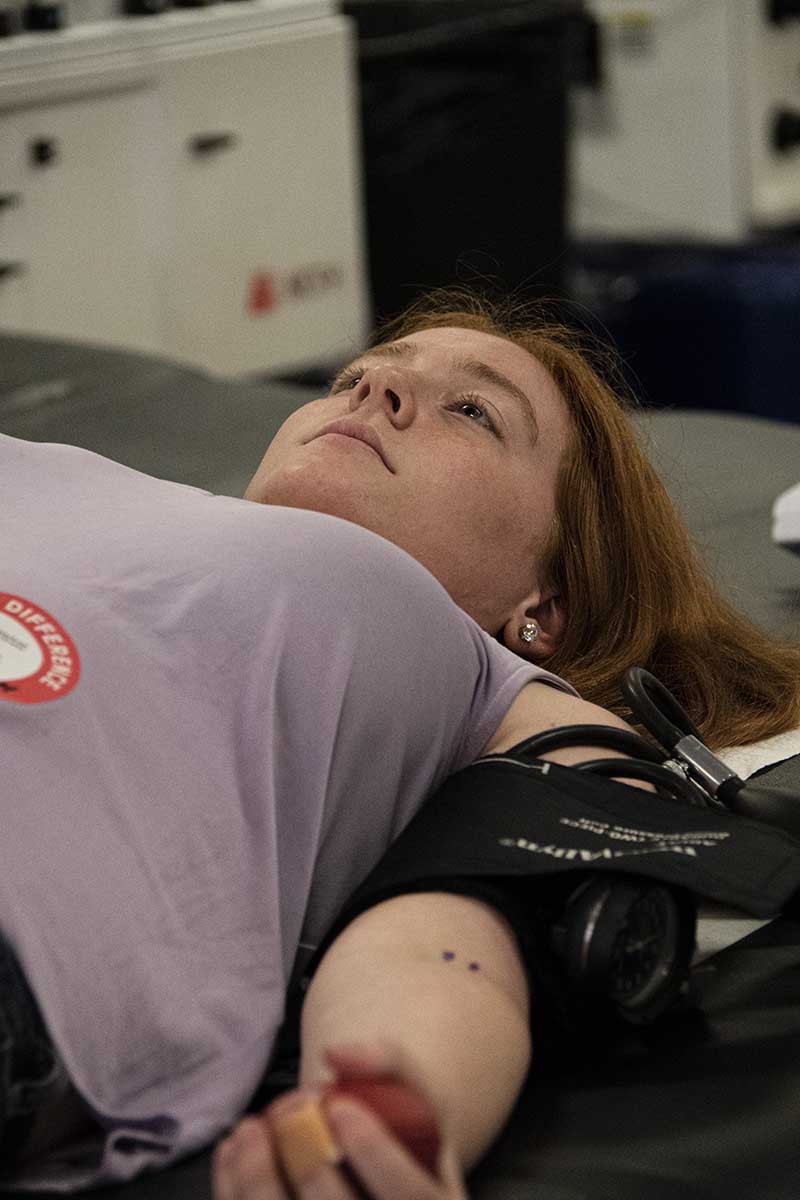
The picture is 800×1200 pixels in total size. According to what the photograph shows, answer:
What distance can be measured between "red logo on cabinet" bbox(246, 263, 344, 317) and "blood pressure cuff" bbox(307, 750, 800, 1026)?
236cm

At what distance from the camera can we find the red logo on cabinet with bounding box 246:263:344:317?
318 cm

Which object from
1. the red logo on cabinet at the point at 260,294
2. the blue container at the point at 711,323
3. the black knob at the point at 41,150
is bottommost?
the blue container at the point at 711,323

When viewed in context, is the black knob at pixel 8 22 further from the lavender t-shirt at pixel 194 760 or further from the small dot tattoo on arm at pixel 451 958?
the small dot tattoo on arm at pixel 451 958

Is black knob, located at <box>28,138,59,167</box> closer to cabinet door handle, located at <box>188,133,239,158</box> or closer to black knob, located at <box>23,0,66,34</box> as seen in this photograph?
black knob, located at <box>23,0,66,34</box>

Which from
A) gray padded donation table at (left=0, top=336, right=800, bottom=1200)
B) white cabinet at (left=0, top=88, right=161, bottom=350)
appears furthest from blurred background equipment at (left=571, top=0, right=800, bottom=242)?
gray padded donation table at (left=0, top=336, right=800, bottom=1200)

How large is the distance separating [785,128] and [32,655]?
326cm

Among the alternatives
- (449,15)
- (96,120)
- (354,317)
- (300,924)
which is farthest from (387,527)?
(449,15)

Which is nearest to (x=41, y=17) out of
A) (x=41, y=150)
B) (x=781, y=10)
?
(x=41, y=150)

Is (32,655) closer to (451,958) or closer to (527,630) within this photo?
(451,958)

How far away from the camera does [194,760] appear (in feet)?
2.87

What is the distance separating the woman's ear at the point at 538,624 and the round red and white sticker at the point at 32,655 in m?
0.42

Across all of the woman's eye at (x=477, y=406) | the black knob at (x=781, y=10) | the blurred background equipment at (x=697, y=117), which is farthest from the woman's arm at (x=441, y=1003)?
the black knob at (x=781, y=10)

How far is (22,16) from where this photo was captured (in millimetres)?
2809

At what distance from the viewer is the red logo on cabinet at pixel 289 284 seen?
10.4 ft
